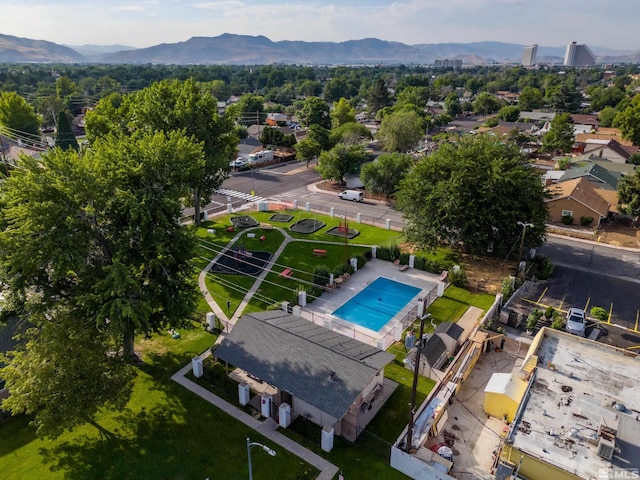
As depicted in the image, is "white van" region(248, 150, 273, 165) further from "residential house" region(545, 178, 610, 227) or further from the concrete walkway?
the concrete walkway

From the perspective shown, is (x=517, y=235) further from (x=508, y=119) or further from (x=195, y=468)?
(x=508, y=119)

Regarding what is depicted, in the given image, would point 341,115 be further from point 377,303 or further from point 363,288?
point 377,303

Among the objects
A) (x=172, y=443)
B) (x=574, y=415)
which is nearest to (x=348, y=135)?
(x=574, y=415)

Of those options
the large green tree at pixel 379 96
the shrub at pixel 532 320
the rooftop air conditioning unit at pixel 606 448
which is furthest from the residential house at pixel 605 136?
the rooftop air conditioning unit at pixel 606 448

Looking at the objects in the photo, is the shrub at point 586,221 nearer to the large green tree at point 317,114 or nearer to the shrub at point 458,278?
the shrub at point 458,278

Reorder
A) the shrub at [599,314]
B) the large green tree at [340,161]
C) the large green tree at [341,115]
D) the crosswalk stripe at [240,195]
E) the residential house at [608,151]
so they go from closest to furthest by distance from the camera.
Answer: the shrub at [599,314] → the crosswalk stripe at [240,195] → the large green tree at [340,161] → the residential house at [608,151] → the large green tree at [341,115]

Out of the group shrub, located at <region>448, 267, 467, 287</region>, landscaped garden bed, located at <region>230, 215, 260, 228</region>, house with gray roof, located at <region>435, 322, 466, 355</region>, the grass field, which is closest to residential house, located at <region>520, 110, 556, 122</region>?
landscaped garden bed, located at <region>230, 215, 260, 228</region>

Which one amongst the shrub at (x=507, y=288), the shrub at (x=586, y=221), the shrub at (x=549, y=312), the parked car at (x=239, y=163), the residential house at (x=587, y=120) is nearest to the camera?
the shrub at (x=549, y=312)
